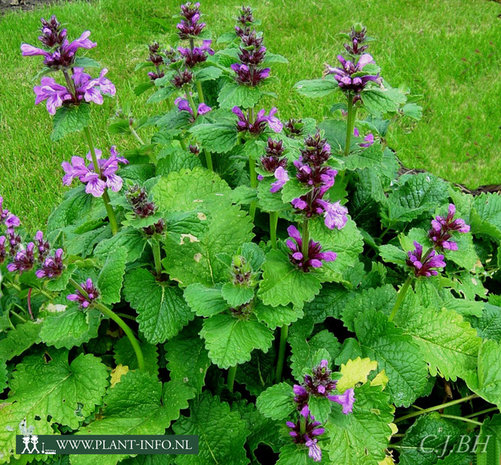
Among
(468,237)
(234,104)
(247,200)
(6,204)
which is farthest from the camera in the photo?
(6,204)

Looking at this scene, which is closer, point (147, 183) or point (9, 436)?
point (9, 436)

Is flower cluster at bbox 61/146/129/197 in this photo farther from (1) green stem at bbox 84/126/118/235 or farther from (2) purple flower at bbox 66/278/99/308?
(2) purple flower at bbox 66/278/99/308

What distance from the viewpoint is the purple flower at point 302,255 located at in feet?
5.37

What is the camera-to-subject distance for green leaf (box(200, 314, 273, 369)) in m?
1.57

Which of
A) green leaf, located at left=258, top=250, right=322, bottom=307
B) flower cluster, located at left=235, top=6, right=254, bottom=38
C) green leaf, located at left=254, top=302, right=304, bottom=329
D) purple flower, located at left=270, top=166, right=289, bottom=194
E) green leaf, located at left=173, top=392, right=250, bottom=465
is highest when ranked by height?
flower cluster, located at left=235, top=6, right=254, bottom=38

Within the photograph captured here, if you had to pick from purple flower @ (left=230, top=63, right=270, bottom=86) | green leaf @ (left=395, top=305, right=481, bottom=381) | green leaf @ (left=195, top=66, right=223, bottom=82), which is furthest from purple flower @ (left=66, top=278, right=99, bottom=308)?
green leaf @ (left=395, top=305, right=481, bottom=381)

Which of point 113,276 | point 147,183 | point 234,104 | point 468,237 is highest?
point 234,104

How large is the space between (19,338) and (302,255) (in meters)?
1.09

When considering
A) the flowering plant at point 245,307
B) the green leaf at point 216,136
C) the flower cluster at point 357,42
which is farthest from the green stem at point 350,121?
the green leaf at point 216,136

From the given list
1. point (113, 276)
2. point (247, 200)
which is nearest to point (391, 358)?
point (247, 200)

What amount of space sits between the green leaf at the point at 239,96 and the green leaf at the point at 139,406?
1.02 meters

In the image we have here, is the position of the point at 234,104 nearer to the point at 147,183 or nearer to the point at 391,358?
the point at 147,183

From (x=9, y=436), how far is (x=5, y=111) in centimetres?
392

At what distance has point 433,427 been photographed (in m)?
1.90
